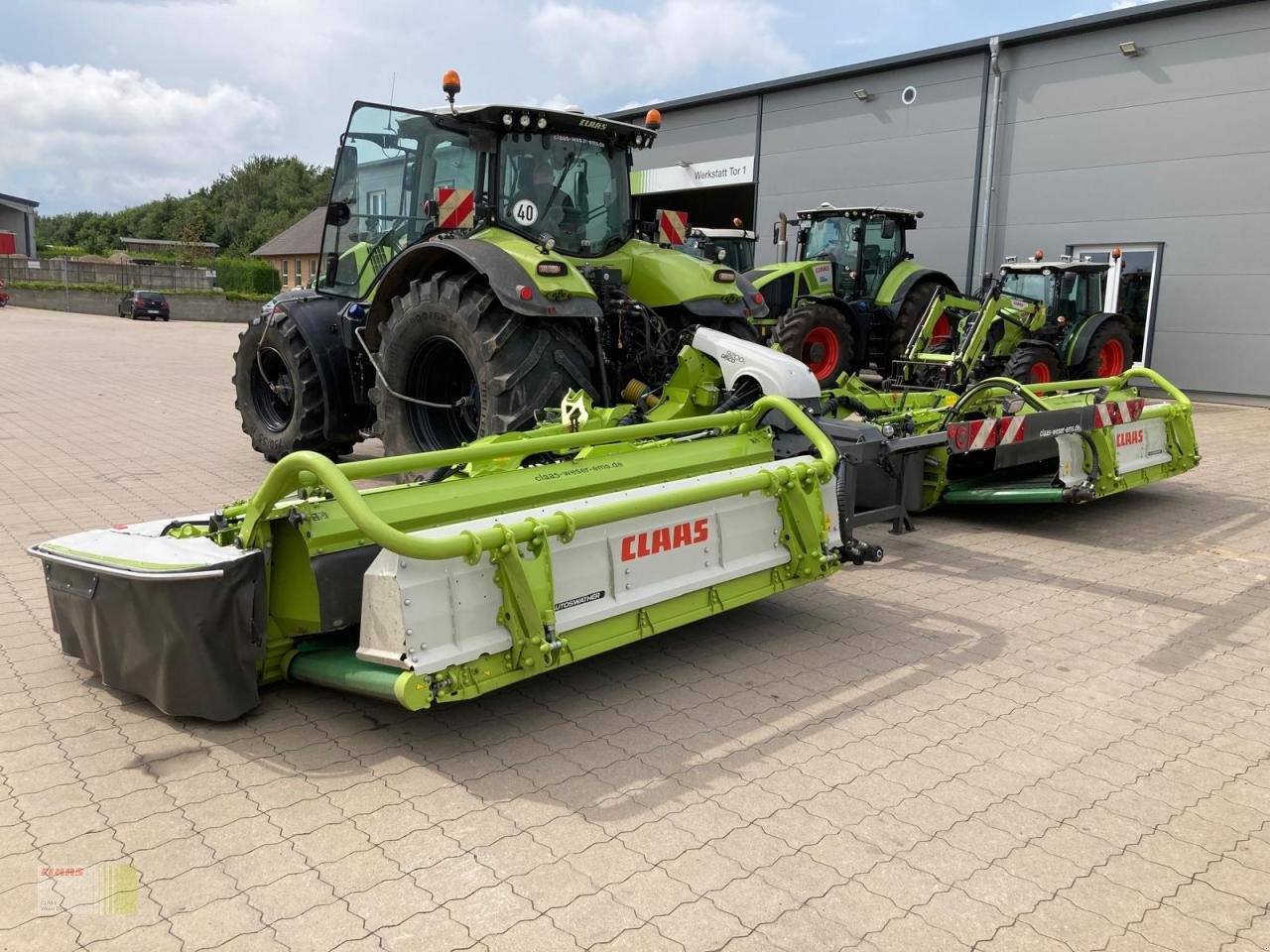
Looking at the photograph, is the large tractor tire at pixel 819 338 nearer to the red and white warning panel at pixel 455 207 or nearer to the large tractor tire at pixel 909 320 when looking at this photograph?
the large tractor tire at pixel 909 320

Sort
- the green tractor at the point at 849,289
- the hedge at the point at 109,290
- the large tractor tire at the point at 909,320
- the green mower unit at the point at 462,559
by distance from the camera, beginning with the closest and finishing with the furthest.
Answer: the green mower unit at the point at 462,559
the green tractor at the point at 849,289
the large tractor tire at the point at 909,320
the hedge at the point at 109,290

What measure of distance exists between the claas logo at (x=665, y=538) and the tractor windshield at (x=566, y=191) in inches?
115

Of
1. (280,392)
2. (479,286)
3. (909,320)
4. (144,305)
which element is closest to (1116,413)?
(479,286)

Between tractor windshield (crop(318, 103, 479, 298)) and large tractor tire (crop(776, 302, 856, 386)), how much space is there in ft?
18.4

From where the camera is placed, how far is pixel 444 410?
20.0ft

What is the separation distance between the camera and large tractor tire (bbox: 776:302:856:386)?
11289mm

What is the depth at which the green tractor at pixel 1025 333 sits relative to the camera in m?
10.8

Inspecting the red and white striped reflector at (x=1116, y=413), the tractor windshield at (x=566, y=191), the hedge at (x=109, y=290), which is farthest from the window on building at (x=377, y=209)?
the hedge at (x=109, y=290)

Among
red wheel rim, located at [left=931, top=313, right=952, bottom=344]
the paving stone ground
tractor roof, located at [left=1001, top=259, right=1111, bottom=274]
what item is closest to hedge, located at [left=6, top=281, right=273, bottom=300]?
red wheel rim, located at [left=931, top=313, right=952, bottom=344]

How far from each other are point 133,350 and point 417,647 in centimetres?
2018

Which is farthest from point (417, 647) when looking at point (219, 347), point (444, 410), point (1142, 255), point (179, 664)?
point (219, 347)

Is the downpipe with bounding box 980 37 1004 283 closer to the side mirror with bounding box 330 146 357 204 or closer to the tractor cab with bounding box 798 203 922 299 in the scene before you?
the tractor cab with bounding box 798 203 922 299

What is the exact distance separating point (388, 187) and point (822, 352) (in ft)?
21.1

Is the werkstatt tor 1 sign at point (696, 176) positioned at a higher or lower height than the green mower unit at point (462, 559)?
higher
